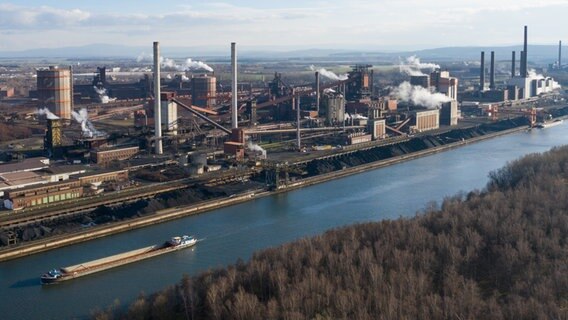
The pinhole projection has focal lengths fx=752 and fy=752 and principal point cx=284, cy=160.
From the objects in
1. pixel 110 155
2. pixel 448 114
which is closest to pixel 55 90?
pixel 110 155

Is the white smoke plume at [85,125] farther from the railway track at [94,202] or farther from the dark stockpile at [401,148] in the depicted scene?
the dark stockpile at [401,148]

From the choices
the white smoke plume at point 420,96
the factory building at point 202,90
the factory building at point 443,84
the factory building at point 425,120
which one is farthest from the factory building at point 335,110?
the factory building at point 443,84

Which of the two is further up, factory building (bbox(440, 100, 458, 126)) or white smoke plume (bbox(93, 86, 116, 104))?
white smoke plume (bbox(93, 86, 116, 104))

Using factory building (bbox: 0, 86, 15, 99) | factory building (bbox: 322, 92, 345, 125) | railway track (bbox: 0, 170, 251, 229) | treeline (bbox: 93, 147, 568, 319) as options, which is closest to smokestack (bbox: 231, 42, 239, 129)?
factory building (bbox: 322, 92, 345, 125)

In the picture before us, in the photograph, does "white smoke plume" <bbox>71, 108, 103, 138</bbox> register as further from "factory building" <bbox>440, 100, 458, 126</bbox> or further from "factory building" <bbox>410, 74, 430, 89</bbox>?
"factory building" <bbox>410, 74, 430, 89</bbox>

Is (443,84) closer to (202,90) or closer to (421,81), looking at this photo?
(421,81)

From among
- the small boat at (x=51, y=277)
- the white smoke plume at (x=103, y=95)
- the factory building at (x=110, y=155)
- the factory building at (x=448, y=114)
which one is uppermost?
the white smoke plume at (x=103, y=95)
